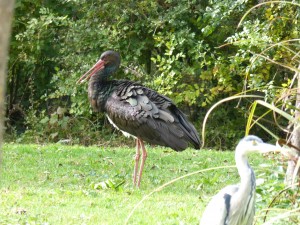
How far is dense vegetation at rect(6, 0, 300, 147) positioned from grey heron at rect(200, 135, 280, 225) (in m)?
9.94

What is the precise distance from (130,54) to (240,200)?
11.6 meters

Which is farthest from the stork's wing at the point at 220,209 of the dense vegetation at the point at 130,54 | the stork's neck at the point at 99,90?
the dense vegetation at the point at 130,54

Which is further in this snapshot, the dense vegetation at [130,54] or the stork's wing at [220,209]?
the dense vegetation at [130,54]

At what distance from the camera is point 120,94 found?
9172 mm

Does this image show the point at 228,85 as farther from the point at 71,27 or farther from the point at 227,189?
the point at 227,189

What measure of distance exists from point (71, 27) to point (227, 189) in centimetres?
1145

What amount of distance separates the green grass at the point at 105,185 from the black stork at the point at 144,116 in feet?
1.58

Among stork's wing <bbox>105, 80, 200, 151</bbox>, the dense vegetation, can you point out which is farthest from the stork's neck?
the dense vegetation

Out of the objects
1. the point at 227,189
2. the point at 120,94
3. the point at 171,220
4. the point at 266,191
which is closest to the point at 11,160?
the point at 120,94

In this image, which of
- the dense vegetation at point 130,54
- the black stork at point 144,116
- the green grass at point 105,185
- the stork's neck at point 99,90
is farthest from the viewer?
the dense vegetation at point 130,54

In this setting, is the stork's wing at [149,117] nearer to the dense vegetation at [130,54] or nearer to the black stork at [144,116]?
the black stork at [144,116]

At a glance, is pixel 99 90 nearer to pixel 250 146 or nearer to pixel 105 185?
pixel 105 185

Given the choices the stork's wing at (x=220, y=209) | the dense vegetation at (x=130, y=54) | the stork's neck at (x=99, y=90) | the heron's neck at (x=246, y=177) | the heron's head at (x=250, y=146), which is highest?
the heron's head at (x=250, y=146)

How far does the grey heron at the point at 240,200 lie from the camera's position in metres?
4.12
